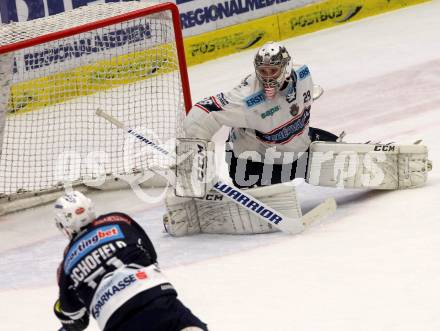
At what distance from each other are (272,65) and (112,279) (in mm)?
2289

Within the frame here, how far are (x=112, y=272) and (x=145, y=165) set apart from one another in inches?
127

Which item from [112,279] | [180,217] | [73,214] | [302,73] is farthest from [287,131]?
[112,279]

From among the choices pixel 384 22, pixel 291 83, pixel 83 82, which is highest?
pixel 291 83

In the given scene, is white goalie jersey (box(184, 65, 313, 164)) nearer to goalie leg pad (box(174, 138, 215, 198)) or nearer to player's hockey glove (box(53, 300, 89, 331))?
goalie leg pad (box(174, 138, 215, 198))

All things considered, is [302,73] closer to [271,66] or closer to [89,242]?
[271,66]

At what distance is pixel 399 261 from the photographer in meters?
5.13

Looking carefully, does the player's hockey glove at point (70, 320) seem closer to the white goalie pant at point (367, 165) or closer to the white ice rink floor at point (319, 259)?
the white ice rink floor at point (319, 259)

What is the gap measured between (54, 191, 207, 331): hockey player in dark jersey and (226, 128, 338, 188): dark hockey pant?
2316 millimetres

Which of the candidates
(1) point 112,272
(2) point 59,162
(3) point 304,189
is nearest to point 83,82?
(2) point 59,162

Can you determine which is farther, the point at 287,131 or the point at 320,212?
the point at 287,131

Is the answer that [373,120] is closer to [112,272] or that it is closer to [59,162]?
[59,162]

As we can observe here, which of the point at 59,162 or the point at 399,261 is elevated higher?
the point at 399,261

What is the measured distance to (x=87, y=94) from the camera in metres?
7.64

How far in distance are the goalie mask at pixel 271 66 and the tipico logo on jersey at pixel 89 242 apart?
2.13 meters
